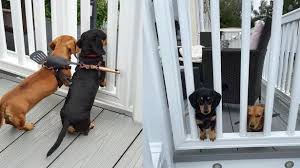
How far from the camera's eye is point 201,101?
2037 mm

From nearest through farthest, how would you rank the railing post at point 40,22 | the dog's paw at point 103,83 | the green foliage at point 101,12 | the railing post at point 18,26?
1. the dog's paw at point 103,83
2. the railing post at point 40,22
3. the railing post at point 18,26
4. the green foliage at point 101,12

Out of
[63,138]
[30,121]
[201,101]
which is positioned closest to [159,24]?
[201,101]

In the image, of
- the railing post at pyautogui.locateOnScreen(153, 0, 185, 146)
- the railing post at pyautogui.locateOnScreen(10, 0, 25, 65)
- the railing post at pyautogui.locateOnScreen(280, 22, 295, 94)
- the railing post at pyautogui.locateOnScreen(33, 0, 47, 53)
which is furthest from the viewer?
the railing post at pyautogui.locateOnScreen(280, 22, 295, 94)

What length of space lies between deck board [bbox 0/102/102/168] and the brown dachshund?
7 cm

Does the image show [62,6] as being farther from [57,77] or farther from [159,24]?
[159,24]

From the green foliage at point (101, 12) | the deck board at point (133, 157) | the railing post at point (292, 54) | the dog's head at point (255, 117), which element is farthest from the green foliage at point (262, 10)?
the deck board at point (133, 157)

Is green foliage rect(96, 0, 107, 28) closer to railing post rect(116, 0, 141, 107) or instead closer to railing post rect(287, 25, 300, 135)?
railing post rect(116, 0, 141, 107)

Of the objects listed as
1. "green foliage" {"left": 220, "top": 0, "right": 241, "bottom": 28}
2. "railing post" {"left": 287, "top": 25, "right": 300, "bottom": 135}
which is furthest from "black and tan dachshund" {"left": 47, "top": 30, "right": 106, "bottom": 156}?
"green foliage" {"left": 220, "top": 0, "right": 241, "bottom": 28}

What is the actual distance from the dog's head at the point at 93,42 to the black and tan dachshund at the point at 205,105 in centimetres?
58

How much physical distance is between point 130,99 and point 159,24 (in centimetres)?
65

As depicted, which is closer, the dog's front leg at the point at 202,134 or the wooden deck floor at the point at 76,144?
the wooden deck floor at the point at 76,144

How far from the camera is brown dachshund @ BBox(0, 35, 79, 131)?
6.62ft

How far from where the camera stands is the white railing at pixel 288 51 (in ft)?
10.3

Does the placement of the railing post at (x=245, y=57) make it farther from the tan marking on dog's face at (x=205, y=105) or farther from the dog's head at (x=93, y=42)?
the dog's head at (x=93, y=42)
